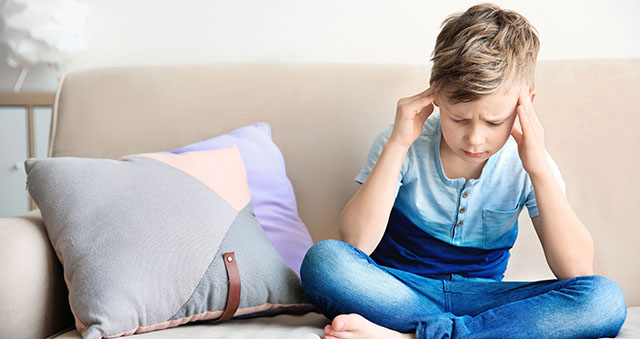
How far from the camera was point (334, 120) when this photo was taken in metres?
1.38

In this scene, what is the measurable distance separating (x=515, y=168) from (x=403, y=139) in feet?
0.81

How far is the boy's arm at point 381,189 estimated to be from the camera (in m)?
1.12

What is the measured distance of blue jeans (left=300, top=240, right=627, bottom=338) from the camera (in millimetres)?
901

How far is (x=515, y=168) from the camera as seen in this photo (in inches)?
47.0

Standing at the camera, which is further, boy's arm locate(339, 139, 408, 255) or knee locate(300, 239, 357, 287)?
boy's arm locate(339, 139, 408, 255)

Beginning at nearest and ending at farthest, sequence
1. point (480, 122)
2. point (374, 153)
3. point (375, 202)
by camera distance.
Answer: point (480, 122) → point (375, 202) → point (374, 153)

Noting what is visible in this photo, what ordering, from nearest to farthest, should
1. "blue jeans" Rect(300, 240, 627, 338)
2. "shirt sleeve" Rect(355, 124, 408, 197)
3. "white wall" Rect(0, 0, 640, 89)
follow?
"blue jeans" Rect(300, 240, 627, 338) → "shirt sleeve" Rect(355, 124, 408, 197) → "white wall" Rect(0, 0, 640, 89)

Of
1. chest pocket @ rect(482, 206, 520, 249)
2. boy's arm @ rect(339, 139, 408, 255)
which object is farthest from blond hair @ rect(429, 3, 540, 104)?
chest pocket @ rect(482, 206, 520, 249)

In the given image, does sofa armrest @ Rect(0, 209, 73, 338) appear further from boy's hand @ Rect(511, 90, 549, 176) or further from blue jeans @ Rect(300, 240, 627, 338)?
boy's hand @ Rect(511, 90, 549, 176)

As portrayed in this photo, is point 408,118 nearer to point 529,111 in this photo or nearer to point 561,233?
point 529,111

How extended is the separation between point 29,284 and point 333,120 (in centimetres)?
72

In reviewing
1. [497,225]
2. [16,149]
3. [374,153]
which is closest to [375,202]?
[374,153]

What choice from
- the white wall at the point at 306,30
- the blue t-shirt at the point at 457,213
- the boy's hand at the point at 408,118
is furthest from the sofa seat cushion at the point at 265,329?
the white wall at the point at 306,30

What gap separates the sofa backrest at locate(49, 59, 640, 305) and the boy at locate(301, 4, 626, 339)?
0.48 ft
